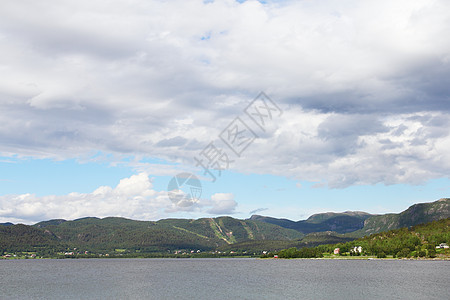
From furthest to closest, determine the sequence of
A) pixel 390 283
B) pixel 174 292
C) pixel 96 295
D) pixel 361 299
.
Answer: pixel 390 283 < pixel 174 292 < pixel 96 295 < pixel 361 299

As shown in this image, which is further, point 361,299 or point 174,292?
point 174,292

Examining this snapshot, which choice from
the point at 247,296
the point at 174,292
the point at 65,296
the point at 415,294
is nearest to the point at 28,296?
the point at 65,296

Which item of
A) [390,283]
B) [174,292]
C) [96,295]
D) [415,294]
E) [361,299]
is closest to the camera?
[361,299]

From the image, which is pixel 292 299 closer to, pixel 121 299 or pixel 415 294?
pixel 415 294

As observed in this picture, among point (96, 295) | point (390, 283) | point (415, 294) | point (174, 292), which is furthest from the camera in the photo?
point (390, 283)

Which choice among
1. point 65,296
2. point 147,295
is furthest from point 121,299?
point 65,296

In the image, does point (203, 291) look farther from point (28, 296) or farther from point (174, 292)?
point (28, 296)

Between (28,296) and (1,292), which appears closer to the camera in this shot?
(28,296)

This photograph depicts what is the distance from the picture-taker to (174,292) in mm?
130250

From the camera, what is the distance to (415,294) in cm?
11181

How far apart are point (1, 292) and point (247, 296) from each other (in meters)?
84.9

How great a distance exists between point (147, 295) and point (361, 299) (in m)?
61.1

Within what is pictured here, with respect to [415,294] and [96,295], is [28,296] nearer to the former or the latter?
[96,295]

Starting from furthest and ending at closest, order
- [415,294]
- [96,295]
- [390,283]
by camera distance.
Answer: [390,283] → [96,295] → [415,294]
